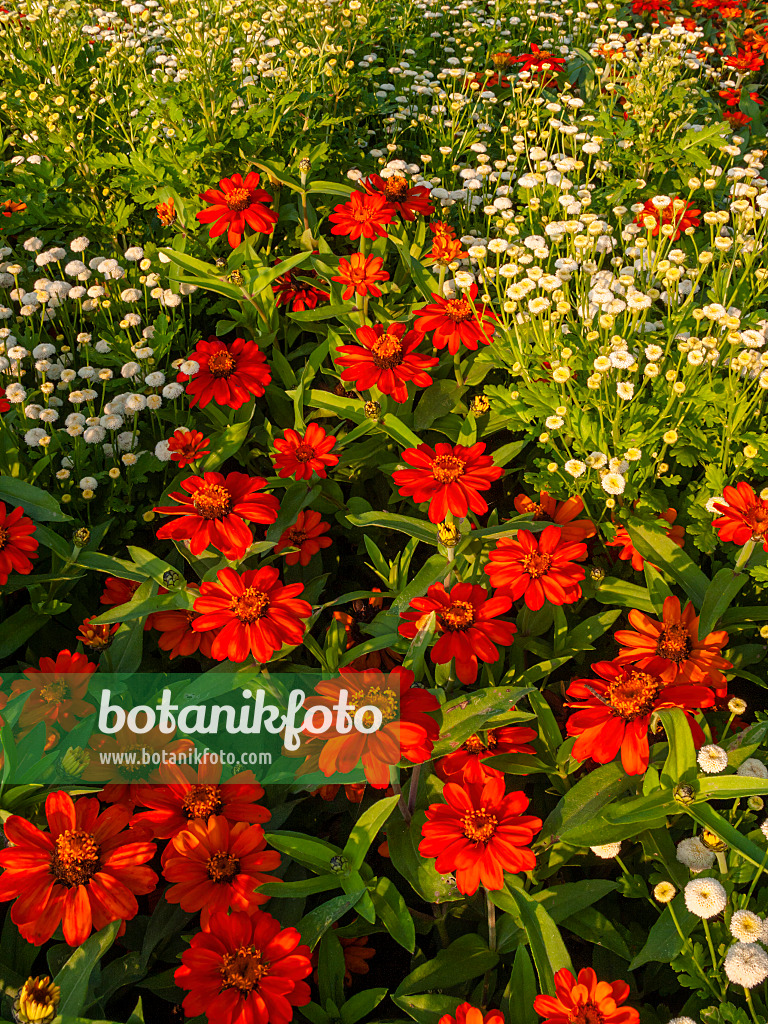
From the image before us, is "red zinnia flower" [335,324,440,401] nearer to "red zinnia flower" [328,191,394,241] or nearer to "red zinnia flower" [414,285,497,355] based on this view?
"red zinnia flower" [414,285,497,355]

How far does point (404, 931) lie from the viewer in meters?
1.33

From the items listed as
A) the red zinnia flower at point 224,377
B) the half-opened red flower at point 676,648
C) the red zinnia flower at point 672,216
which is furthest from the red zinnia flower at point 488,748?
the red zinnia flower at point 672,216

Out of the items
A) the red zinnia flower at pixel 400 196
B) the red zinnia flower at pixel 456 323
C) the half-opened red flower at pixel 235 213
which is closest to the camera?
the red zinnia flower at pixel 456 323

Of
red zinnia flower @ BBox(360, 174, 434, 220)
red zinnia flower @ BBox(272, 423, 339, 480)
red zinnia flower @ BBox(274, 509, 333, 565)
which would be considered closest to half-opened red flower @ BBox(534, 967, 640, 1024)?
red zinnia flower @ BBox(274, 509, 333, 565)

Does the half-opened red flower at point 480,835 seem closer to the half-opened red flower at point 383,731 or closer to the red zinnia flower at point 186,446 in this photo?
the half-opened red flower at point 383,731

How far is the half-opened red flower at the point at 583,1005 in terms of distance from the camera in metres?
1.13

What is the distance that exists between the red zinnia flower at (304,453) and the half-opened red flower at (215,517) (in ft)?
0.87

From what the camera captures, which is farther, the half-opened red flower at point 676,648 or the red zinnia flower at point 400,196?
the red zinnia flower at point 400,196

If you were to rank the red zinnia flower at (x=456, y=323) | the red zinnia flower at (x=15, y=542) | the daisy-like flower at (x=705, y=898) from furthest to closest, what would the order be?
the red zinnia flower at (x=456, y=323)
the red zinnia flower at (x=15, y=542)
the daisy-like flower at (x=705, y=898)

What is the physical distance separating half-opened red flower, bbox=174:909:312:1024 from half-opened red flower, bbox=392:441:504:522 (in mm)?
806

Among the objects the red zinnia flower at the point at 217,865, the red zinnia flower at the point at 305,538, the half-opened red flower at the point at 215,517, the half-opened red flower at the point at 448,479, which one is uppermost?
the half-opened red flower at the point at 448,479

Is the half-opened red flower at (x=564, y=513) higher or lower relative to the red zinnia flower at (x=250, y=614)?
lower

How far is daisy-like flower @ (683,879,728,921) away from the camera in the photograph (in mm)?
1115

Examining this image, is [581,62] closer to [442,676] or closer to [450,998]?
[442,676]
